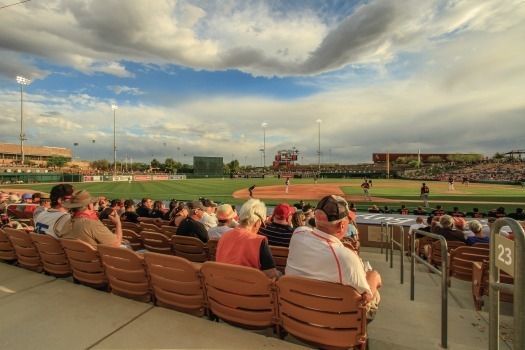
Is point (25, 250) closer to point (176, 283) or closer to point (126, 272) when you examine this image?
point (126, 272)

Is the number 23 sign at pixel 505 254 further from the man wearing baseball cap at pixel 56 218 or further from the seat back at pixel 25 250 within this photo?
the seat back at pixel 25 250

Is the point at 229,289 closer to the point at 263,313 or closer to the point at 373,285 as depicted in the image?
the point at 263,313

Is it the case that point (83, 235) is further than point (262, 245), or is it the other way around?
point (83, 235)

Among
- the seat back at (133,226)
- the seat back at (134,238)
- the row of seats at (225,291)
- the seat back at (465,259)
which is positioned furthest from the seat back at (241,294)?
the seat back at (133,226)

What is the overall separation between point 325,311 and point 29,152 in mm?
159292

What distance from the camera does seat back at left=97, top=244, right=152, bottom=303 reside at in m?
3.38

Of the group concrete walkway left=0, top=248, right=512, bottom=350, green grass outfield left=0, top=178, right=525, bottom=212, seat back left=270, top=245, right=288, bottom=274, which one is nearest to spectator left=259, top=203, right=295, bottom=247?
seat back left=270, top=245, right=288, bottom=274

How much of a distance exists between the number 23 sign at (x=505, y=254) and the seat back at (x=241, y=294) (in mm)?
1724

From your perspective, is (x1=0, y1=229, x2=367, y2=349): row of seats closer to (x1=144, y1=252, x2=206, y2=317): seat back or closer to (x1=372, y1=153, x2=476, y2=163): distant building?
(x1=144, y1=252, x2=206, y2=317): seat back

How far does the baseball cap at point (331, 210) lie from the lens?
102 inches

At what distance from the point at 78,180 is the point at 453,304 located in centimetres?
6550

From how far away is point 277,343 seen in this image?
2.62m

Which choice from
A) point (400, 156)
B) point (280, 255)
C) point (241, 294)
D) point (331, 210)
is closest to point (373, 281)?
point (331, 210)

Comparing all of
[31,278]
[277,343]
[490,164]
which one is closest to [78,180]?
[31,278]
